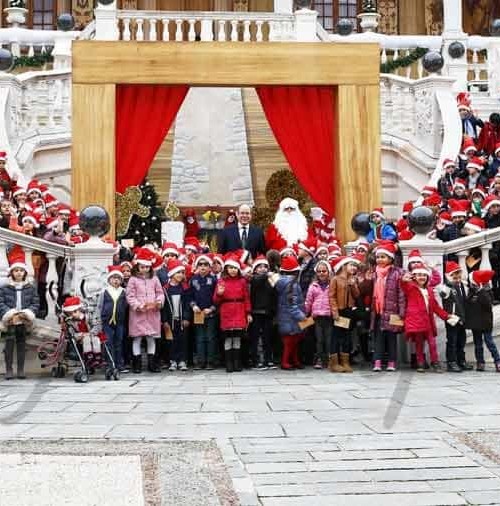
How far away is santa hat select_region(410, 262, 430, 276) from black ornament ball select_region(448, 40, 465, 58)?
10471mm

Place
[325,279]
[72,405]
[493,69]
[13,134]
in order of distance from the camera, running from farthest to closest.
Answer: [493,69], [13,134], [325,279], [72,405]

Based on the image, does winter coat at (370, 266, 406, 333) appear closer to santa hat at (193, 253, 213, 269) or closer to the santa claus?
santa hat at (193, 253, 213, 269)

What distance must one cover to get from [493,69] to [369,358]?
10447 mm

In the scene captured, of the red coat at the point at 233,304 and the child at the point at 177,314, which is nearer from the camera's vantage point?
the red coat at the point at 233,304

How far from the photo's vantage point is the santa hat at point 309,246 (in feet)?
36.0

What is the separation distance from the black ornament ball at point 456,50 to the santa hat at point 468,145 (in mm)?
3875

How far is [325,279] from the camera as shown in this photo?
10062 mm

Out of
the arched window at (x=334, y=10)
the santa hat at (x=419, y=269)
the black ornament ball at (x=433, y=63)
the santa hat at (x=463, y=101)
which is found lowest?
the santa hat at (x=419, y=269)

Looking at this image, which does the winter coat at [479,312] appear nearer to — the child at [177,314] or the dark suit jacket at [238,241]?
the child at [177,314]

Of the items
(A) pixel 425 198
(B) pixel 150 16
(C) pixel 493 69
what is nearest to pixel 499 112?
(C) pixel 493 69

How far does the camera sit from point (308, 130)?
1355 cm

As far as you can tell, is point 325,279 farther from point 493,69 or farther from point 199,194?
point 493,69

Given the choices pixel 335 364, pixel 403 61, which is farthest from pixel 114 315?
pixel 403 61

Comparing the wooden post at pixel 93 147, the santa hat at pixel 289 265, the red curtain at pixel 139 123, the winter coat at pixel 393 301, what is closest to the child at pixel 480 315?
the winter coat at pixel 393 301
